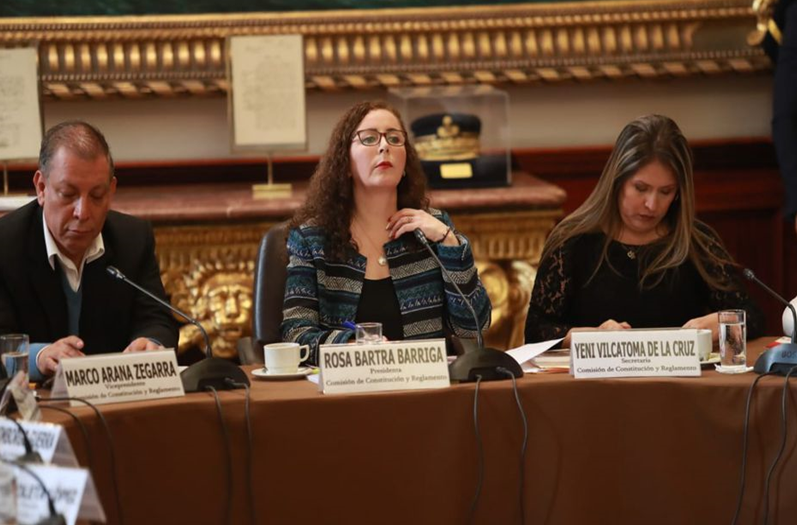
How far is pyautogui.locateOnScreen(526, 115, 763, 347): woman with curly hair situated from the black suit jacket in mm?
985

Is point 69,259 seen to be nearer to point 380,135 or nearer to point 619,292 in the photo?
point 380,135

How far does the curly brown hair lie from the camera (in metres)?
3.25

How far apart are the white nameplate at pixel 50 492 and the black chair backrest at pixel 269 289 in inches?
56.7

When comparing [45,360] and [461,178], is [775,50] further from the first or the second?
[45,360]

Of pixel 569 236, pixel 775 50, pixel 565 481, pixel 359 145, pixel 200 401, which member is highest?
pixel 775 50

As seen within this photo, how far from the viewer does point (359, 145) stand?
3.27m

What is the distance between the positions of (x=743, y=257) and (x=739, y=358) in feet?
7.45

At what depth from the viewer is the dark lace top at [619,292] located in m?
3.36

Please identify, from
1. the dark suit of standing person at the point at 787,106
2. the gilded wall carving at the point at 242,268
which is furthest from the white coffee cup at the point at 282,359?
the dark suit of standing person at the point at 787,106

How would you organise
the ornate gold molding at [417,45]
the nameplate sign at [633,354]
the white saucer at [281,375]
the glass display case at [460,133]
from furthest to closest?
the ornate gold molding at [417,45], the glass display case at [460,133], the white saucer at [281,375], the nameplate sign at [633,354]

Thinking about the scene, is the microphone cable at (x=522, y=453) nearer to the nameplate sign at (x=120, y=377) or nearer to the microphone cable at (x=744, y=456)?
A: the microphone cable at (x=744, y=456)


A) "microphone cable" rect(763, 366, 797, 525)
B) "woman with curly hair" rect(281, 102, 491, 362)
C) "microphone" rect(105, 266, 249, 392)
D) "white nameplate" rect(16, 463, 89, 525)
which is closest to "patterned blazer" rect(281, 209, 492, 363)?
"woman with curly hair" rect(281, 102, 491, 362)

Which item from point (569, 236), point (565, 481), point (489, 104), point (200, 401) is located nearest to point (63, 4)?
point (489, 104)

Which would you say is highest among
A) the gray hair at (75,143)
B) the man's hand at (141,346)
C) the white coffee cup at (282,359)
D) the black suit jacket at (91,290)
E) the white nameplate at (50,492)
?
the gray hair at (75,143)
